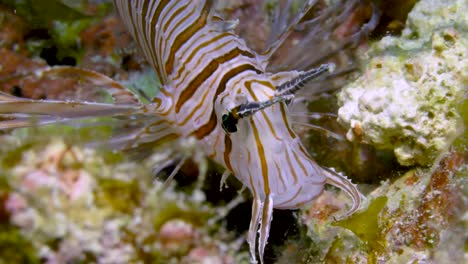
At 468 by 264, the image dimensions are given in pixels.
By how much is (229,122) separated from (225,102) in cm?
12

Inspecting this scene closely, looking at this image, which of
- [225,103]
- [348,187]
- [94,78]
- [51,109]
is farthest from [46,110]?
[348,187]

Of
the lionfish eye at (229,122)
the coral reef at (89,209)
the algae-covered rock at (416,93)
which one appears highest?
the coral reef at (89,209)

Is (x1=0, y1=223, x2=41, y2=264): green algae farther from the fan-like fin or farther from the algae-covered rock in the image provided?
the algae-covered rock

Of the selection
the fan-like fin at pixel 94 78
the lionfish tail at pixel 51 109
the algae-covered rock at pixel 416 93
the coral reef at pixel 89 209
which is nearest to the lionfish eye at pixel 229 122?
the lionfish tail at pixel 51 109

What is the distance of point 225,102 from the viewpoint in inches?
101

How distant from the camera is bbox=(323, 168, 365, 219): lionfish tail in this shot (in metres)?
2.56

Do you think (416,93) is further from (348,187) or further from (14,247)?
(14,247)

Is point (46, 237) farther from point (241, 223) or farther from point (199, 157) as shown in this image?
point (241, 223)

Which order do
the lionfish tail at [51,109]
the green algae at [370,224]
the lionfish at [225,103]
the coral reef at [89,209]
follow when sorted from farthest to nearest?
1. the lionfish at [225,103]
2. the lionfish tail at [51,109]
3. the green algae at [370,224]
4. the coral reef at [89,209]

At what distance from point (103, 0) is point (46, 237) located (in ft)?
13.3

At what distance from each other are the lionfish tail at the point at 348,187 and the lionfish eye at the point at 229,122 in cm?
63

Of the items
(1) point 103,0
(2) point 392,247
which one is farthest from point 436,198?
(1) point 103,0

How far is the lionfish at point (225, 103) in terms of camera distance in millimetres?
2494

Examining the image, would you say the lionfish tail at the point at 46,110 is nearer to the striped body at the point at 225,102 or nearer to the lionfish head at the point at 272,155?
the striped body at the point at 225,102
